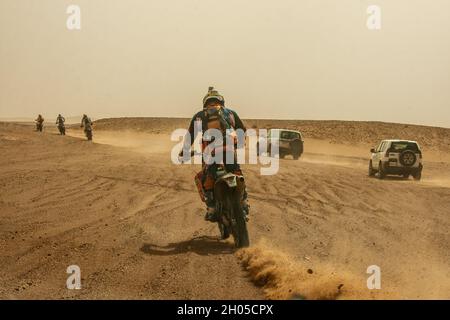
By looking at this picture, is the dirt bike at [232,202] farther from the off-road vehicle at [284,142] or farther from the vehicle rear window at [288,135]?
the vehicle rear window at [288,135]

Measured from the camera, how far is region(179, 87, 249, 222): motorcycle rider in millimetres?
7938

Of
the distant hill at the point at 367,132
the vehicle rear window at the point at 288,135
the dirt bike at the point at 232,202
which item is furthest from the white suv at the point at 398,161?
the distant hill at the point at 367,132

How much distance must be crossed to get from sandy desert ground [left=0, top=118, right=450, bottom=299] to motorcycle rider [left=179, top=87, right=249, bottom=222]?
0.63m

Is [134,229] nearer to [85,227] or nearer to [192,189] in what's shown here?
[85,227]

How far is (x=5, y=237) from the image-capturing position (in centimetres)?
831

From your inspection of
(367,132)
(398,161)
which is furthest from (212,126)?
(367,132)

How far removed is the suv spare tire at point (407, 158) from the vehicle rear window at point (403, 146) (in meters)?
0.35

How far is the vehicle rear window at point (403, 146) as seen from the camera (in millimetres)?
23086

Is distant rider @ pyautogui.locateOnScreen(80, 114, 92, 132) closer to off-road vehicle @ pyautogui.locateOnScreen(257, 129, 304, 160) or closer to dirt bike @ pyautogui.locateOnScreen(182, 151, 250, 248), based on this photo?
off-road vehicle @ pyautogui.locateOnScreen(257, 129, 304, 160)

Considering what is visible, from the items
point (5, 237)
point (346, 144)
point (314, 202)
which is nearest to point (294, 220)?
point (314, 202)

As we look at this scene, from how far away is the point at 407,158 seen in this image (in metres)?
22.9

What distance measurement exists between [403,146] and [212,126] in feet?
56.6
